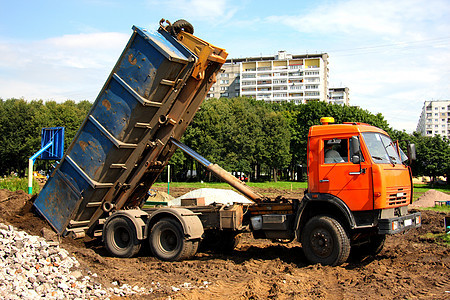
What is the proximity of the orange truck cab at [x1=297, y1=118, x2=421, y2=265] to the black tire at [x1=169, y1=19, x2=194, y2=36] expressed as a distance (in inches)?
145

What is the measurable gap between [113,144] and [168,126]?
133 centimetres

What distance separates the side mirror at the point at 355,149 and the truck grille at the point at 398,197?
893 millimetres

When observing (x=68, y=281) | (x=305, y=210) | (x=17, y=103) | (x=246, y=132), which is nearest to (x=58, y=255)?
(x=68, y=281)

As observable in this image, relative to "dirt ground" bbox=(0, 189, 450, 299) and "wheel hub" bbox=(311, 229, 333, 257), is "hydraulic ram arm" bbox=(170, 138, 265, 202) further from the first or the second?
"wheel hub" bbox=(311, 229, 333, 257)

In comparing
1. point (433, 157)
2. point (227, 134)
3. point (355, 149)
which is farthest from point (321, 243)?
point (433, 157)

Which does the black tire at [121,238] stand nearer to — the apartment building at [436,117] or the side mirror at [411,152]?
the side mirror at [411,152]

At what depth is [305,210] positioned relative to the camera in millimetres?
9273

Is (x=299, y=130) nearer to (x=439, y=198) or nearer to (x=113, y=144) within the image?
(x=439, y=198)

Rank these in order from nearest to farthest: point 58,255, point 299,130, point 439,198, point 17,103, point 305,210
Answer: point 58,255 < point 305,210 < point 439,198 < point 17,103 < point 299,130

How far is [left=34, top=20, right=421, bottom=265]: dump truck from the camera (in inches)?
339

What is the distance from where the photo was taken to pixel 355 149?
27.5 feet

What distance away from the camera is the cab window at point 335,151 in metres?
8.83

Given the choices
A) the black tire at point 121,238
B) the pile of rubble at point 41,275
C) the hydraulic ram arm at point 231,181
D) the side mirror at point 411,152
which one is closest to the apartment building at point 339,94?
the hydraulic ram arm at point 231,181

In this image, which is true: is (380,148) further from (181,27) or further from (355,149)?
(181,27)
